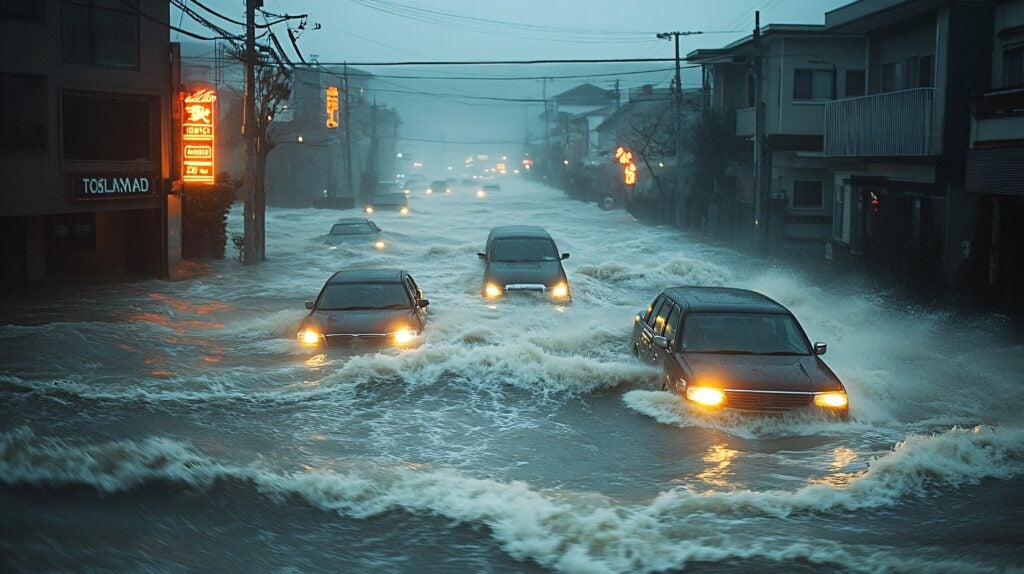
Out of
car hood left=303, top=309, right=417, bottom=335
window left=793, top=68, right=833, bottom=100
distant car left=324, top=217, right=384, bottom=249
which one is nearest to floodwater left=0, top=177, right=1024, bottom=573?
car hood left=303, top=309, right=417, bottom=335

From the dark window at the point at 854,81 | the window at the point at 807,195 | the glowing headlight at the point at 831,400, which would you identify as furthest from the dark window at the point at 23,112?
the window at the point at 807,195

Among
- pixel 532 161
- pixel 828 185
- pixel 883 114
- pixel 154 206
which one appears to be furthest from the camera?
pixel 532 161

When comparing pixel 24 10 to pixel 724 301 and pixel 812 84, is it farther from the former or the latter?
pixel 812 84

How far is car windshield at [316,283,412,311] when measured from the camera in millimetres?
17250

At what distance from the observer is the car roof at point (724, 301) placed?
1304 centimetres

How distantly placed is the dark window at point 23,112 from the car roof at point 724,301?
15556mm

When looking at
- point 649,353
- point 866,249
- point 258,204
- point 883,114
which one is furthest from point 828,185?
point 649,353

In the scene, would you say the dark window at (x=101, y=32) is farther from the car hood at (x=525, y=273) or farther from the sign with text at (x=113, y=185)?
the car hood at (x=525, y=273)

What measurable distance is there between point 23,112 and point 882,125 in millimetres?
19339

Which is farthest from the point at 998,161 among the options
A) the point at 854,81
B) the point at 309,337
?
the point at 854,81

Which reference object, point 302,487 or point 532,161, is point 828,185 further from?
point 532,161

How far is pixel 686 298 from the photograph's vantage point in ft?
44.5

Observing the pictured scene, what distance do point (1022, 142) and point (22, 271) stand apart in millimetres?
22058

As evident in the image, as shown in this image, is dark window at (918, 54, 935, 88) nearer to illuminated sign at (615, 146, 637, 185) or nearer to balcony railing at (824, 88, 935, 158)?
balcony railing at (824, 88, 935, 158)
